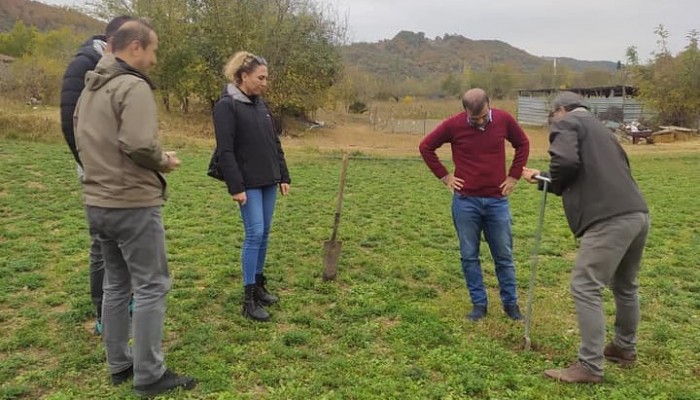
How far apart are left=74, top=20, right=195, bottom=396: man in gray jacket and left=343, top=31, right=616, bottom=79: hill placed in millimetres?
123883

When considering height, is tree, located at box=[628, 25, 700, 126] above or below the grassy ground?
above

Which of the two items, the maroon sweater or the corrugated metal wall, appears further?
the corrugated metal wall

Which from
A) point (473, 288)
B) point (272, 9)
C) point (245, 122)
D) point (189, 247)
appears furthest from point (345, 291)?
point (272, 9)

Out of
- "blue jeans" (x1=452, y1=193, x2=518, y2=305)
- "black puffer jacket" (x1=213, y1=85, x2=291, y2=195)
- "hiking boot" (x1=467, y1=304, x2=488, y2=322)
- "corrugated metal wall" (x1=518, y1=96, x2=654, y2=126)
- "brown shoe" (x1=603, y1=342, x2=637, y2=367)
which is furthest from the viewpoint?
"corrugated metal wall" (x1=518, y1=96, x2=654, y2=126)

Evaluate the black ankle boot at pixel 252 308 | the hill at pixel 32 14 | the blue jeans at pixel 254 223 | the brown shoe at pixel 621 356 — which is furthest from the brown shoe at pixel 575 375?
the hill at pixel 32 14

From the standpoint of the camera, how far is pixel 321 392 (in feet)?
11.2

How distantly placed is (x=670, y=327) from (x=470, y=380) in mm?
2114

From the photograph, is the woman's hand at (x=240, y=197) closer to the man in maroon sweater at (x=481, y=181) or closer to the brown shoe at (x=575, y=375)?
the man in maroon sweater at (x=481, y=181)

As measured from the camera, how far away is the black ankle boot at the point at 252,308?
448cm

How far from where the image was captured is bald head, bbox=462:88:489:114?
14.0 feet

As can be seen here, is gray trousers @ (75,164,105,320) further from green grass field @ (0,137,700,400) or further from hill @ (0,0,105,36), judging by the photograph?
hill @ (0,0,105,36)

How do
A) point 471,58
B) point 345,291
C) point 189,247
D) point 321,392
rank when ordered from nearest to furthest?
point 321,392, point 345,291, point 189,247, point 471,58

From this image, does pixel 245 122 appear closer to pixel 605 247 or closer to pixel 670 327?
pixel 605 247

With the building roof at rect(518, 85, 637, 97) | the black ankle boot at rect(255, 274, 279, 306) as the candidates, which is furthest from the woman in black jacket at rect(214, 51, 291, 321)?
the building roof at rect(518, 85, 637, 97)
